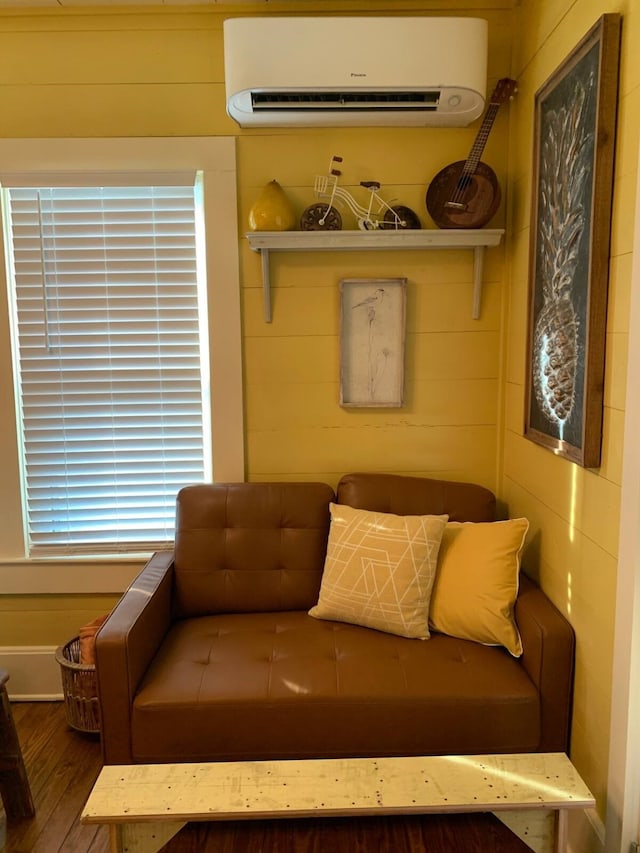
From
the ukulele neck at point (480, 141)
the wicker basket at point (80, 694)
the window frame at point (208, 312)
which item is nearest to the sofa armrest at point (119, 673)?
the wicker basket at point (80, 694)

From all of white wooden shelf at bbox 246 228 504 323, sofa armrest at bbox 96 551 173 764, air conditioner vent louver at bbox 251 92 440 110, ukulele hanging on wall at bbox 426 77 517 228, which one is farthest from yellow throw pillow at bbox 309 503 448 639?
air conditioner vent louver at bbox 251 92 440 110

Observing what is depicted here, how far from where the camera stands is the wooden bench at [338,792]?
4.49 feet

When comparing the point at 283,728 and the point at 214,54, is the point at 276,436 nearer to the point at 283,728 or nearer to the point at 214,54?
the point at 283,728

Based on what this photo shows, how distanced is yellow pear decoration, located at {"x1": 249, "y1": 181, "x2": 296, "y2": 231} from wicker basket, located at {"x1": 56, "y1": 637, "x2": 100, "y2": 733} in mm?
1722

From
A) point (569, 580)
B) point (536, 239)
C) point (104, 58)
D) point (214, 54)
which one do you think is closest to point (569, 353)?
point (536, 239)

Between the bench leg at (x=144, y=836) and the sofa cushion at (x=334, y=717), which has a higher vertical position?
the sofa cushion at (x=334, y=717)

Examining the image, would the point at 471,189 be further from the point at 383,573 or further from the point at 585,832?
the point at 585,832

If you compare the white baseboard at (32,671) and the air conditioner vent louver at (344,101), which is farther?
the white baseboard at (32,671)

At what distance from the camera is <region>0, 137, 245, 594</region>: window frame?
2332 mm

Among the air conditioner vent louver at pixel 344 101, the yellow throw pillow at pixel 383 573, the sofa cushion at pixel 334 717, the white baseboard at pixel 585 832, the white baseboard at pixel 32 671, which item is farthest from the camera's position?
the white baseboard at pixel 32 671

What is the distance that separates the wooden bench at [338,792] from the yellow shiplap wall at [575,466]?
10.1 inches

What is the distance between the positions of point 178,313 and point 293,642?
1.34m

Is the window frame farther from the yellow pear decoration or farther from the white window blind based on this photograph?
the yellow pear decoration

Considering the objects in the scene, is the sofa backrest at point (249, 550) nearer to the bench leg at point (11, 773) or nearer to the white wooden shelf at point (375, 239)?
the bench leg at point (11, 773)
